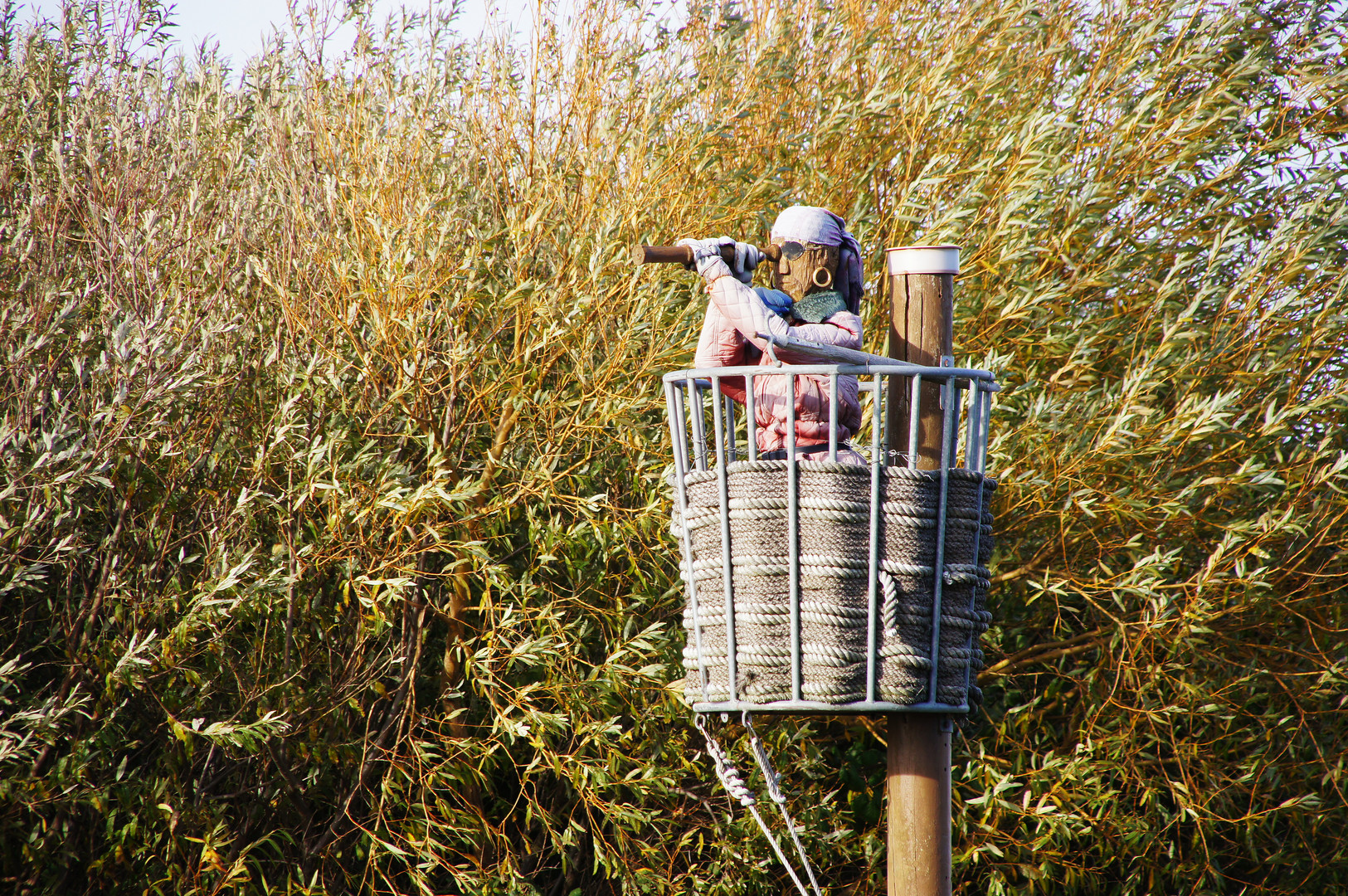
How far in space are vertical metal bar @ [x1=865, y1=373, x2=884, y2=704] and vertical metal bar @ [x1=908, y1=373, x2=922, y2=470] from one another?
10cm

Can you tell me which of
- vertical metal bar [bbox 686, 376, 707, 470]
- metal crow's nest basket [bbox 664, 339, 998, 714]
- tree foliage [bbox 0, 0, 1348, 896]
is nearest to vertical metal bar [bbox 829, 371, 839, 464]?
metal crow's nest basket [bbox 664, 339, 998, 714]

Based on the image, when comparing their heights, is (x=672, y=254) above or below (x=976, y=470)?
above

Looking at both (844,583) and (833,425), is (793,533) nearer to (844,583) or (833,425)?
(844,583)

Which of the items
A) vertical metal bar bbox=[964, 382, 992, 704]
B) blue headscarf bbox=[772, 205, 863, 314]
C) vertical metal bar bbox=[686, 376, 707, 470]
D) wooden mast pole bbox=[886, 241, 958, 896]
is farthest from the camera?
blue headscarf bbox=[772, 205, 863, 314]

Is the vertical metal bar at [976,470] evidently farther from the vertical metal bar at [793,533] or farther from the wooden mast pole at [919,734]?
the vertical metal bar at [793,533]

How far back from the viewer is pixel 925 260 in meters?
2.96

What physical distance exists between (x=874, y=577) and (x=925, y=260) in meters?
0.85

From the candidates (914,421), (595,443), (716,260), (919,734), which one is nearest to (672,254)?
(716,260)

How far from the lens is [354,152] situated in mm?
5527

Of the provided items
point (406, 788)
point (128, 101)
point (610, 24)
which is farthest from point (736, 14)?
point (406, 788)

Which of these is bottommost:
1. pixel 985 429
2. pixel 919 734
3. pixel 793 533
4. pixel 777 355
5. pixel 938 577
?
pixel 919 734

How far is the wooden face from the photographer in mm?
3004

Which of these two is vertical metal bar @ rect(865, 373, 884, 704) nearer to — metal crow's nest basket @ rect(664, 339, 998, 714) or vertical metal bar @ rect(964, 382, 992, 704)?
metal crow's nest basket @ rect(664, 339, 998, 714)

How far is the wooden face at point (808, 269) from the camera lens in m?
3.00
